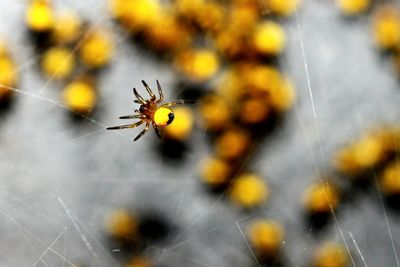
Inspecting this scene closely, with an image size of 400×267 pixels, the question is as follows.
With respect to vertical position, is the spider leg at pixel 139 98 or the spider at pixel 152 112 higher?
the spider leg at pixel 139 98

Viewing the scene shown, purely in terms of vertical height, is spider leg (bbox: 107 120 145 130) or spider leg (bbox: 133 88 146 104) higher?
spider leg (bbox: 133 88 146 104)

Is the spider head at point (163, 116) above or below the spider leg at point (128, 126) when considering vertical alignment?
above

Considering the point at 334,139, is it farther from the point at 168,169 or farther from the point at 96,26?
the point at 96,26

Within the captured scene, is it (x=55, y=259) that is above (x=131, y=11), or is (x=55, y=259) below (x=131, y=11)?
below

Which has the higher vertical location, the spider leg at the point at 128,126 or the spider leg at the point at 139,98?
the spider leg at the point at 139,98

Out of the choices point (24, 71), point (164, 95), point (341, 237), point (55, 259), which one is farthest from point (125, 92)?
point (341, 237)
